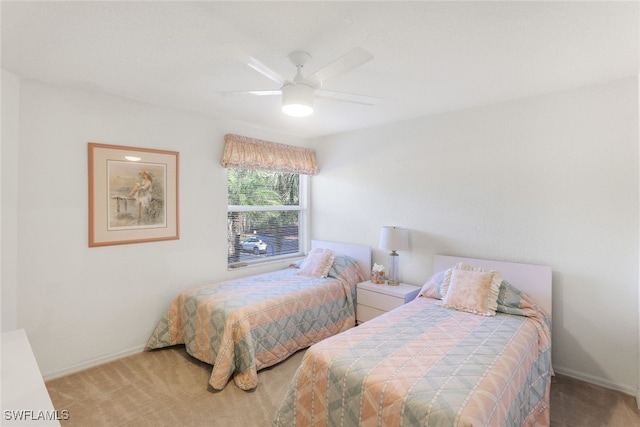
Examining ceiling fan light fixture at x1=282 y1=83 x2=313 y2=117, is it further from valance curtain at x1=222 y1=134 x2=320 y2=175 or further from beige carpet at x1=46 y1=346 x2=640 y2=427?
beige carpet at x1=46 y1=346 x2=640 y2=427

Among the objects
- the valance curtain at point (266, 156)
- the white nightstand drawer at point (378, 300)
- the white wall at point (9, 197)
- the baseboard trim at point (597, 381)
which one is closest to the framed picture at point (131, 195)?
the white wall at point (9, 197)

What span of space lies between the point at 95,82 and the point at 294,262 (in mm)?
2888

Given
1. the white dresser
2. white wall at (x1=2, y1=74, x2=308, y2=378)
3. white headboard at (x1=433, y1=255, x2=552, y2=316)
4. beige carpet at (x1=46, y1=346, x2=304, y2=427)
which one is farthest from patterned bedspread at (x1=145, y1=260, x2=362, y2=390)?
white headboard at (x1=433, y1=255, x2=552, y2=316)

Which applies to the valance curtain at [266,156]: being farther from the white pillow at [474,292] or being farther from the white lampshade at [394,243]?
the white pillow at [474,292]

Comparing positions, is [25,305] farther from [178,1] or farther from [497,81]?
[497,81]

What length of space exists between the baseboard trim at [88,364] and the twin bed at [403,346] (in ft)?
0.67

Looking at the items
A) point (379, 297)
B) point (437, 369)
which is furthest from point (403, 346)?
point (379, 297)

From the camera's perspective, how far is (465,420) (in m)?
1.31

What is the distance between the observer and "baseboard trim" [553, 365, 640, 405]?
237 centimetres

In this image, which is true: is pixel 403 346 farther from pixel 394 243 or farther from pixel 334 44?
pixel 334 44

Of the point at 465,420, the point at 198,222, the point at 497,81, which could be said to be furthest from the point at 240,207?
the point at 465,420

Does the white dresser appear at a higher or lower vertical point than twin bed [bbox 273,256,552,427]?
higher

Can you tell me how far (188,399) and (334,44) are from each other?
2.58 m

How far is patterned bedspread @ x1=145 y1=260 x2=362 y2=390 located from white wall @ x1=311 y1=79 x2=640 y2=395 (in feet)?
3.22
